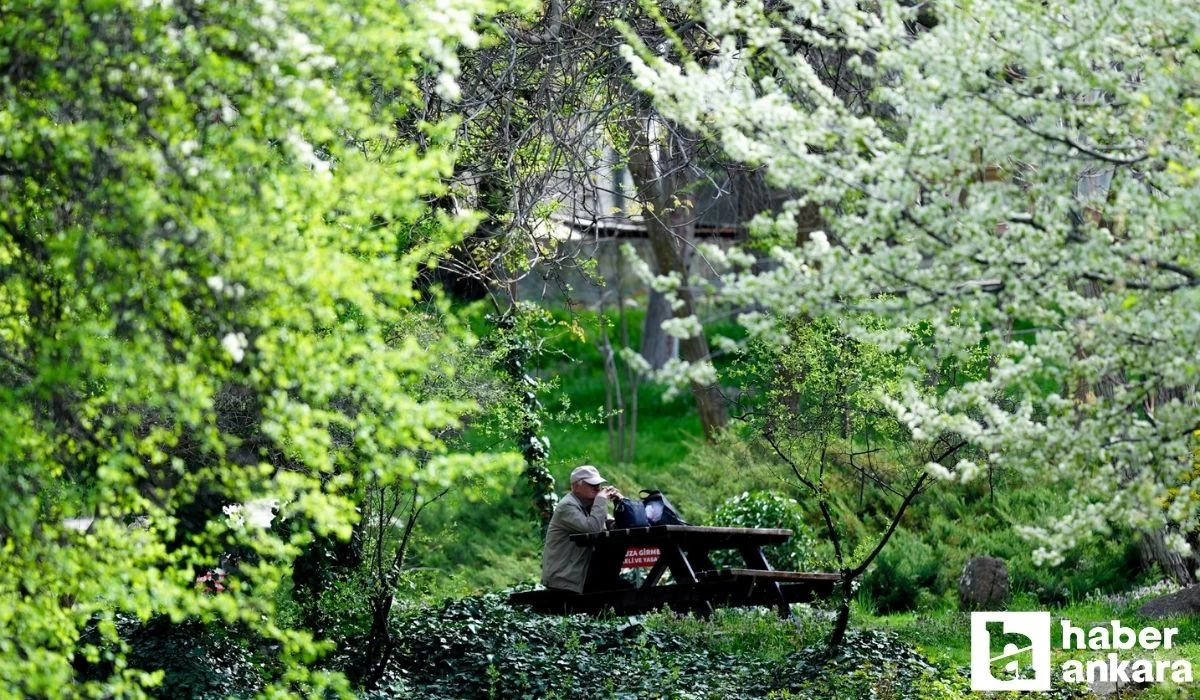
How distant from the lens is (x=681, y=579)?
947 cm

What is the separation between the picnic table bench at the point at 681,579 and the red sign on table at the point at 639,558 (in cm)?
6

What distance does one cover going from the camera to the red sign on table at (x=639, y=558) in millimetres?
10273

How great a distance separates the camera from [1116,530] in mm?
13297

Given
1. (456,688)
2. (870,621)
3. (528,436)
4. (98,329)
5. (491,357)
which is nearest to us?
(98,329)

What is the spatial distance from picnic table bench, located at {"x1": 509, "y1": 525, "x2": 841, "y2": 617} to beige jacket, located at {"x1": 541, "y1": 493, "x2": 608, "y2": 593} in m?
0.08

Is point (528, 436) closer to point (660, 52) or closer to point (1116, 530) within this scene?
point (660, 52)

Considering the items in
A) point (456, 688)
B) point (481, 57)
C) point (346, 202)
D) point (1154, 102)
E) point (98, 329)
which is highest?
point (481, 57)

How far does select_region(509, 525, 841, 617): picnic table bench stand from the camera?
9.42m

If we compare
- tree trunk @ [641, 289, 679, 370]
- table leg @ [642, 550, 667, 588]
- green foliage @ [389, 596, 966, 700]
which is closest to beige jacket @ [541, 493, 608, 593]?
green foliage @ [389, 596, 966, 700]

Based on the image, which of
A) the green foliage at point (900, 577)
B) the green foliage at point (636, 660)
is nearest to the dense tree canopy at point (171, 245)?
the green foliage at point (636, 660)

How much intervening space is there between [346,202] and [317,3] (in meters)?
0.78

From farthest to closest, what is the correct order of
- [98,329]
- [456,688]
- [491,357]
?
1. [491,357]
2. [456,688]
3. [98,329]

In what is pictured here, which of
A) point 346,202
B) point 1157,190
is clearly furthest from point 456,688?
point 1157,190

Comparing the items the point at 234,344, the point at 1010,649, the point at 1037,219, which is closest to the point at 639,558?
the point at 1010,649
